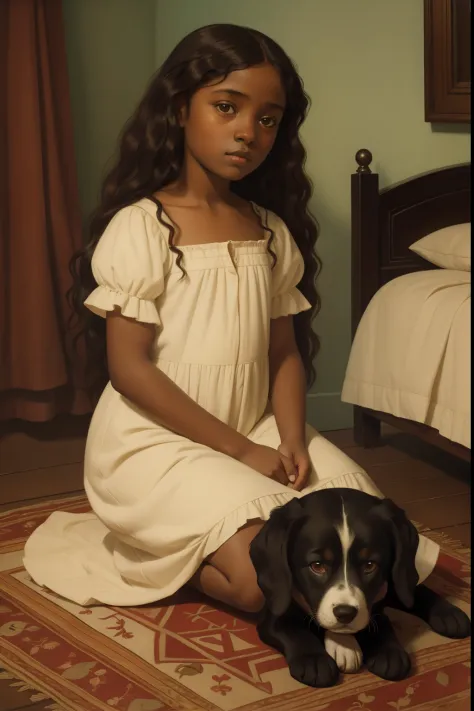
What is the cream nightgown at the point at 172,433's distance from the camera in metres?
1.68

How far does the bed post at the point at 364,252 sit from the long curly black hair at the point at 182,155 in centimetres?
77

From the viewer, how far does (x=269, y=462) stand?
5.84ft

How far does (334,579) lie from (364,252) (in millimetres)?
1549

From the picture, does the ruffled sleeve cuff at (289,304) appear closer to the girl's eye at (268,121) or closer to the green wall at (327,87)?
the girl's eye at (268,121)

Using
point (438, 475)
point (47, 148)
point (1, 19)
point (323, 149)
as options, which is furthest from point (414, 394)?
point (1, 19)

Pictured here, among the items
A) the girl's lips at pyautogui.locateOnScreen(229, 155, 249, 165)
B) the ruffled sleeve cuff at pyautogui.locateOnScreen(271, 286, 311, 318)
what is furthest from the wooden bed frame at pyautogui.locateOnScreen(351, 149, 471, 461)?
the girl's lips at pyautogui.locateOnScreen(229, 155, 249, 165)

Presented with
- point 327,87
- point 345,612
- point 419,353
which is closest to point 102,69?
point 327,87

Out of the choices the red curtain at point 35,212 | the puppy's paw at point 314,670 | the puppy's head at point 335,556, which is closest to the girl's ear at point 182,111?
the puppy's head at point 335,556

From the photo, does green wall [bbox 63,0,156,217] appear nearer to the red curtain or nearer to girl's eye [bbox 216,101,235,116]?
the red curtain

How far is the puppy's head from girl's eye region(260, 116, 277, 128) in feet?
2.11

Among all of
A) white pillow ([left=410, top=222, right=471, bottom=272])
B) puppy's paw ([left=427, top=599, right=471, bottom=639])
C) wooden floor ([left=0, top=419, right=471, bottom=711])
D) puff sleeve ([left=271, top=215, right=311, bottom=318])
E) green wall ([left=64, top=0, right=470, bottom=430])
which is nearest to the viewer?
puppy's paw ([left=427, top=599, right=471, bottom=639])

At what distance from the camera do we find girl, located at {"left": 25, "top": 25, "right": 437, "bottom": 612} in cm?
169

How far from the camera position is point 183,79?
1.77m

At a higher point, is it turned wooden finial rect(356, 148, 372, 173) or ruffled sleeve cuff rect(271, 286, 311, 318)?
turned wooden finial rect(356, 148, 372, 173)
